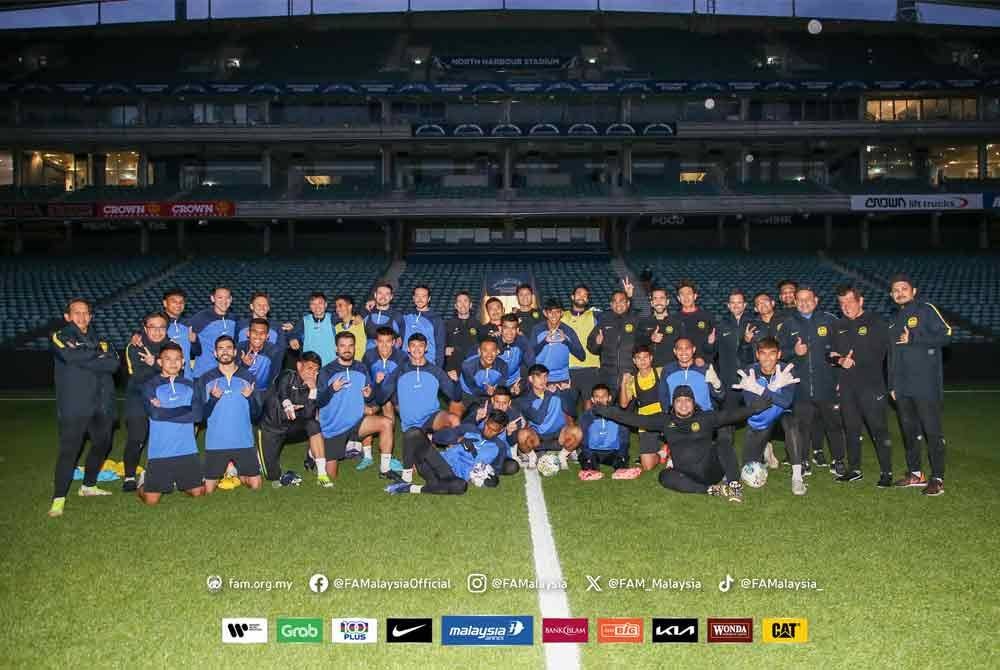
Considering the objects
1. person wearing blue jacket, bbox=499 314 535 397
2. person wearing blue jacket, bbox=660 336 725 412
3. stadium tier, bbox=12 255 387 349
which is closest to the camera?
person wearing blue jacket, bbox=660 336 725 412

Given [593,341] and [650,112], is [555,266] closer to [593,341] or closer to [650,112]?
[650,112]

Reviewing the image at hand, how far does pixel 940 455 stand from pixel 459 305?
5.78 m

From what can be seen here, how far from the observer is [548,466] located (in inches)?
324

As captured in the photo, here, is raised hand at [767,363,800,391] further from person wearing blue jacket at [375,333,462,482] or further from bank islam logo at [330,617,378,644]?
bank islam logo at [330,617,378,644]

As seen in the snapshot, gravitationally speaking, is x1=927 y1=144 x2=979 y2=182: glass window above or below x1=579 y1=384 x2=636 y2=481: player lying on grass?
above

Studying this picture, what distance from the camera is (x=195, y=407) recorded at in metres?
7.30

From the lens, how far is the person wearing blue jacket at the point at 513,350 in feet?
29.7

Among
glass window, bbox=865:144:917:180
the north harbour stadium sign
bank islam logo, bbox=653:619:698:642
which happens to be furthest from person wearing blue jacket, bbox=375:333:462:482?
glass window, bbox=865:144:917:180

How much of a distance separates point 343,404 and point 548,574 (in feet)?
13.4

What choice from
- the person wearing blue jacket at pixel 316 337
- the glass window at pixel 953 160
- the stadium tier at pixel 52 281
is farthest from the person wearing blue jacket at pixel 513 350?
the glass window at pixel 953 160

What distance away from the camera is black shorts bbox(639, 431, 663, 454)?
8500 millimetres

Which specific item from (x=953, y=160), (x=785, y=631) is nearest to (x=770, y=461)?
(x=785, y=631)

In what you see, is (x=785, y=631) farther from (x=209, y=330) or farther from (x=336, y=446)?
(x=209, y=330)

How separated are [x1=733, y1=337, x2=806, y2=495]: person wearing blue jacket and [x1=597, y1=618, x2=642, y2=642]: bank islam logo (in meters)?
3.76
